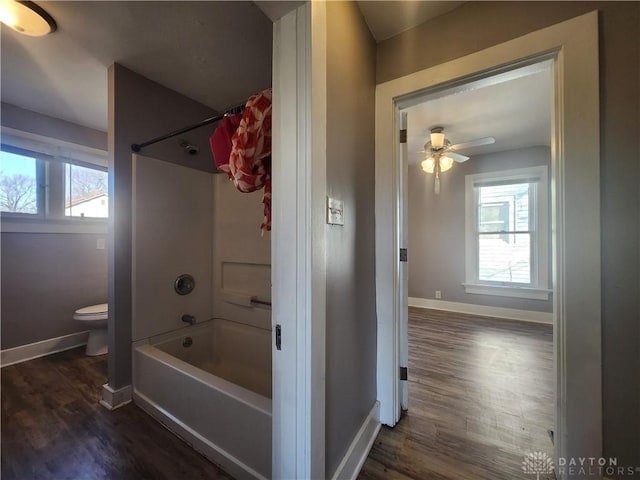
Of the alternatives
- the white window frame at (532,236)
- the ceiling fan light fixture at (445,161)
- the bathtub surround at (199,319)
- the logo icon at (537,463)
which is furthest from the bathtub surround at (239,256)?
the white window frame at (532,236)

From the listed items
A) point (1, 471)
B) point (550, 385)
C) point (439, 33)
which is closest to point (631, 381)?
point (550, 385)

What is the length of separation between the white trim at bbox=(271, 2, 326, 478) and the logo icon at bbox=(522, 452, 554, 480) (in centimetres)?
108

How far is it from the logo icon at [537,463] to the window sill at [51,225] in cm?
329

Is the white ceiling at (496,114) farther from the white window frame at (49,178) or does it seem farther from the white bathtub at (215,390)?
the white window frame at (49,178)

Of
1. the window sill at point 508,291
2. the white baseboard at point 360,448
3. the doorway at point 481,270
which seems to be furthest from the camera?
the window sill at point 508,291

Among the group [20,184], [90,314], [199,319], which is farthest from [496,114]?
[20,184]

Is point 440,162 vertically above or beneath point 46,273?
above

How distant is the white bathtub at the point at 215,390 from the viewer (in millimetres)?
1141

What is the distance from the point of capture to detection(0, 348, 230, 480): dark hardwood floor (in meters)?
1.21

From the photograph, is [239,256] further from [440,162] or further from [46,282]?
[440,162]

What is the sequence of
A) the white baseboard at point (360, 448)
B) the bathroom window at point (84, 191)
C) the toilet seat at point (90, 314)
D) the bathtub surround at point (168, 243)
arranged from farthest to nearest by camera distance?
the bathroom window at point (84, 191), the toilet seat at point (90, 314), the bathtub surround at point (168, 243), the white baseboard at point (360, 448)

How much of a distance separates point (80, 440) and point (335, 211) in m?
1.88

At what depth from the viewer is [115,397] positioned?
1665mm

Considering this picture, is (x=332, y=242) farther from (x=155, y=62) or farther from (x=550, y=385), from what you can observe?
(x=550, y=385)
